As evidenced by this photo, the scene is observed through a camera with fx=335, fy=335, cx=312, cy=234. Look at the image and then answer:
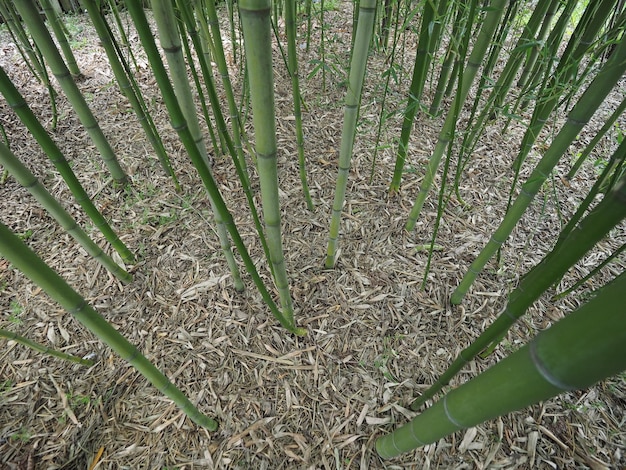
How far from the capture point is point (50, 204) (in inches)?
39.9

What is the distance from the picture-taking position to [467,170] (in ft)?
5.76

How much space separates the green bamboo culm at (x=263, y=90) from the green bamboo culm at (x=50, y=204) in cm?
63

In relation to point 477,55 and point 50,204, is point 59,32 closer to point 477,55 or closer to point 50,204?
point 50,204

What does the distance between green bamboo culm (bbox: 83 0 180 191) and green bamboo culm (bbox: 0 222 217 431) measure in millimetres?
870

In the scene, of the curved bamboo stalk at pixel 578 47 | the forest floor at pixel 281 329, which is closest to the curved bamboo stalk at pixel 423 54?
the forest floor at pixel 281 329

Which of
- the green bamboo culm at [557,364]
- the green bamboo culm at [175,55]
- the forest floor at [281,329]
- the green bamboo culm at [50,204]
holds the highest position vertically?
the green bamboo culm at [175,55]

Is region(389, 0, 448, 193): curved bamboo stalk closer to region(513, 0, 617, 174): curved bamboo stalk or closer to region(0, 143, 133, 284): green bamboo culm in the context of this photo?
region(513, 0, 617, 174): curved bamboo stalk

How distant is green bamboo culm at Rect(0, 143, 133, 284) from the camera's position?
2.84ft

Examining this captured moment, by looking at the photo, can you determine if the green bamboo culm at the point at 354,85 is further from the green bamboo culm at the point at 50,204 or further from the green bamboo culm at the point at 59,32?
the green bamboo culm at the point at 59,32

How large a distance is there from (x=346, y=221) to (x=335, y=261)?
22 centimetres

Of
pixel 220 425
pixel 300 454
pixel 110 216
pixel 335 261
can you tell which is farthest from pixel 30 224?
pixel 300 454

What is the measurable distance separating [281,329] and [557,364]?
99cm

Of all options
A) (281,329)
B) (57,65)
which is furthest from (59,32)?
(281,329)

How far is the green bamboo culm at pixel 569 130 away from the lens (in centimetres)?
67
